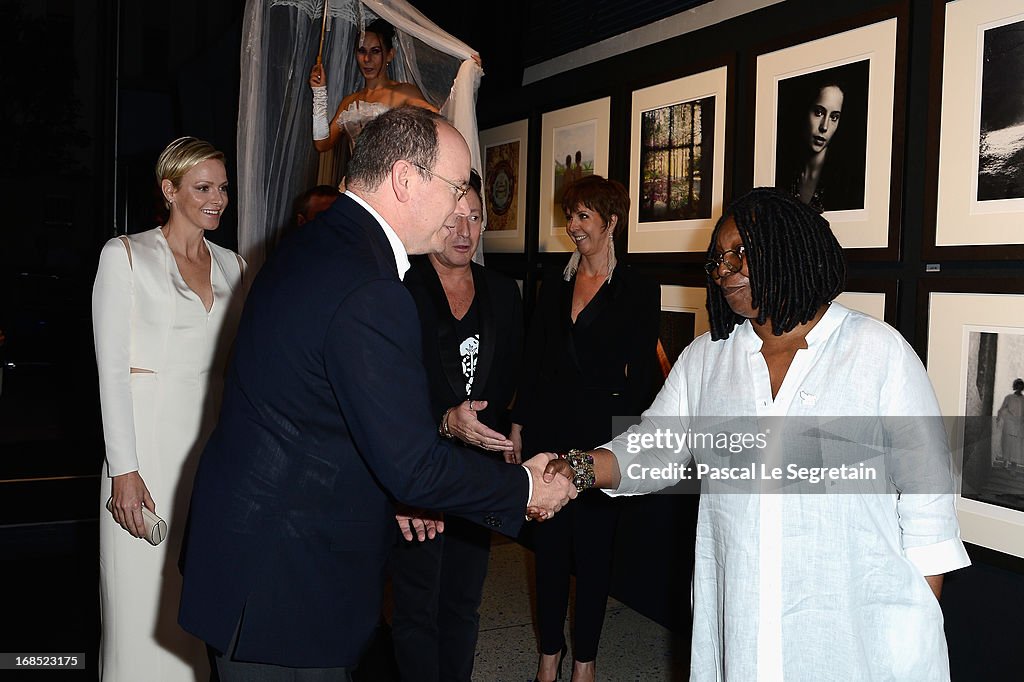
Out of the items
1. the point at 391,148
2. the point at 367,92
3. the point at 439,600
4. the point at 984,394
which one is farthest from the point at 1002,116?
the point at 367,92

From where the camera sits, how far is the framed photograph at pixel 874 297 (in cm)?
289

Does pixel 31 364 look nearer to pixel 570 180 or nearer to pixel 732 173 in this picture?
pixel 570 180

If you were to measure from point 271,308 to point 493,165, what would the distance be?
393 cm

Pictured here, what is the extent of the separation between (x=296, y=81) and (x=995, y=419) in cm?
334

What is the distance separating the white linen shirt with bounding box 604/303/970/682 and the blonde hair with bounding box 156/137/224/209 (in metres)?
1.98

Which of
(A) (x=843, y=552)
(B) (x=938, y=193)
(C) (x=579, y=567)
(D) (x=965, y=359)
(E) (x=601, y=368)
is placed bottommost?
(C) (x=579, y=567)

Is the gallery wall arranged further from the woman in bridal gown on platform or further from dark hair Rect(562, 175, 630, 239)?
the woman in bridal gown on platform

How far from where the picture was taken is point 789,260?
1826 mm

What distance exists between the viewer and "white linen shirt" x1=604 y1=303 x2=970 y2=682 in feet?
5.72

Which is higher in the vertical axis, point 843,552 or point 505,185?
point 505,185

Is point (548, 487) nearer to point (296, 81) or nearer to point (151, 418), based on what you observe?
point (151, 418)

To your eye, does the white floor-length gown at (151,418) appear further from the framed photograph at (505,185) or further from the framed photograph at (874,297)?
the framed photograph at (505,185)

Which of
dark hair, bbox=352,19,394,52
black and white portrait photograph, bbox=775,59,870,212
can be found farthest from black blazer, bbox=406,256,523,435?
dark hair, bbox=352,19,394,52

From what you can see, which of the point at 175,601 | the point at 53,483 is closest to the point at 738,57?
the point at 175,601
